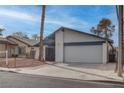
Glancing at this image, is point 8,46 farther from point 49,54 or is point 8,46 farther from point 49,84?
point 49,84

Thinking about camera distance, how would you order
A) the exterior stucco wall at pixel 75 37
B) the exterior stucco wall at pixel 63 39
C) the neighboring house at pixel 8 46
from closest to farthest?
1. the exterior stucco wall at pixel 75 37
2. the exterior stucco wall at pixel 63 39
3. the neighboring house at pixel 8 46

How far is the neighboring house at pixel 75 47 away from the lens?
69.4 ft

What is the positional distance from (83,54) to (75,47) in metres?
1.17

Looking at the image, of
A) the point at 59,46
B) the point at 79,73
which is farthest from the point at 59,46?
the point at 79,73

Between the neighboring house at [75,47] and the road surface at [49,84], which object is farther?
the neighboring house at [75,47]

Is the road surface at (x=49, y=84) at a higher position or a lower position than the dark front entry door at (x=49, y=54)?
lower

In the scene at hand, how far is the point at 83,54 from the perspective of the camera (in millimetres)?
21828

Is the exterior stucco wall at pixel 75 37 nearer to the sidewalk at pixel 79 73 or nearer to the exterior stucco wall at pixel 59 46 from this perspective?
the exterior stucco wall at pixel 59 46

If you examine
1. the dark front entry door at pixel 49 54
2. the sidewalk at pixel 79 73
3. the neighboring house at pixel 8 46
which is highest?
the neighboring house at pixel 8 46

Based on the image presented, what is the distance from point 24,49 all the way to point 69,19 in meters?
12.9

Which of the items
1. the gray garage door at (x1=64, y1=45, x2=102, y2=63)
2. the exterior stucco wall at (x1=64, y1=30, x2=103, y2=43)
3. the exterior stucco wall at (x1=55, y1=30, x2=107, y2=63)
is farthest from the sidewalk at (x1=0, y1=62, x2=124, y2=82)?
the exterior stucco wall at (x1=55, y1=30, x2=107, y2=63)

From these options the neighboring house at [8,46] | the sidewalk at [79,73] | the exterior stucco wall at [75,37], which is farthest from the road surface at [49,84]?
the neighboring house at [8,46]

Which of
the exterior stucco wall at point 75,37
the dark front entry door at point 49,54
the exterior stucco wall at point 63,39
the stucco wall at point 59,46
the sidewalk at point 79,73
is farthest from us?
the dark front entry door at point 49,54

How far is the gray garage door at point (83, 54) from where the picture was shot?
21156 mm
